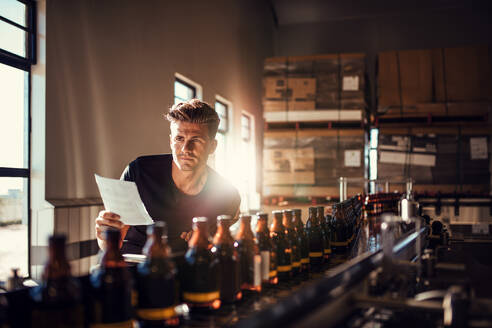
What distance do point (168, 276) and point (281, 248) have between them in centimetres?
56

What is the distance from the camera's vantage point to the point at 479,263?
2234 mm

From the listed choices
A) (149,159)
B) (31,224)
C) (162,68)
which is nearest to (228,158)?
(162,68)

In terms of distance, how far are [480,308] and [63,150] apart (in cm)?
261

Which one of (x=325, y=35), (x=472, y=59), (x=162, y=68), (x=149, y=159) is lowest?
(x=149, y=159)

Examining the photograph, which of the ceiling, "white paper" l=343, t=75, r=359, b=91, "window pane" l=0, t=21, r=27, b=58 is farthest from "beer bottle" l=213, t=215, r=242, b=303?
the ceiling

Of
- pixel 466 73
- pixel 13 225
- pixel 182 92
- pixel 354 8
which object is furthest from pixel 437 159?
pixel 13 225

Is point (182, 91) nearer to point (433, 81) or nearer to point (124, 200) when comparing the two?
point (433, 81)

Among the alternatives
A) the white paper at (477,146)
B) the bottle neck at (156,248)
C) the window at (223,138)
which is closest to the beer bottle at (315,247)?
the bottle neck at (156,248)

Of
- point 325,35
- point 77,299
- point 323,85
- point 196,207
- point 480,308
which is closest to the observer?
point 77,299

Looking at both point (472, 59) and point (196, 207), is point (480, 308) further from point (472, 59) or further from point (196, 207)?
point (472, 59)

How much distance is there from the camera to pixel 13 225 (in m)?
2.82

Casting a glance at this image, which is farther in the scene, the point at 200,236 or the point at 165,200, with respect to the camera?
the point at 165,200

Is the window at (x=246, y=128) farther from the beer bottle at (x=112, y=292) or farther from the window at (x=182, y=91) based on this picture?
the beer bottle at (x=112, y=292)

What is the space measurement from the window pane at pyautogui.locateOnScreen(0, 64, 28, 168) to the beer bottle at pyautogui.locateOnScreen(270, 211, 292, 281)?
6.54ft
